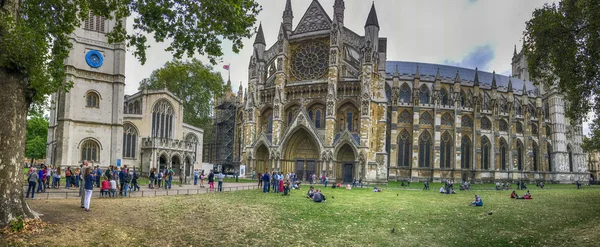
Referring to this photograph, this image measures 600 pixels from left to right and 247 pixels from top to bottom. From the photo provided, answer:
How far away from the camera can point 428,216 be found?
57.9 ft

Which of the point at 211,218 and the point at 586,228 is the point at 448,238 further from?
the point at 211,218

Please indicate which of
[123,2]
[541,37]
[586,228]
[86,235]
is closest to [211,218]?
[86,235]

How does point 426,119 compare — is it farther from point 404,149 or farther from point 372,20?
point 372,20

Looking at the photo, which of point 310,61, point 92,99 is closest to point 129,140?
point 92,99

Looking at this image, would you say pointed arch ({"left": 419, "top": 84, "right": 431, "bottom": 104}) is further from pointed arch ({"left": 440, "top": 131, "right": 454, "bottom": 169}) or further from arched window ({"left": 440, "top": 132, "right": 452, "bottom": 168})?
arched window ({"left": 440, "top": 132, "right": 452, "bottom": 168})

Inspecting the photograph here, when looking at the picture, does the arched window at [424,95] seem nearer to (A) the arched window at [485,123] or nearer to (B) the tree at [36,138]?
(A) the arched window at [485,123]

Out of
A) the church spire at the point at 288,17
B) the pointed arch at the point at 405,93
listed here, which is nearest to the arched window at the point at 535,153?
the pointed arch at the point at 405,93

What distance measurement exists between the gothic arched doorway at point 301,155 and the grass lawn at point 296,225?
83.7ft

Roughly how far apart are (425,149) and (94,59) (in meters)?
42.6

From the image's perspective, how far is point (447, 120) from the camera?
5653 cm

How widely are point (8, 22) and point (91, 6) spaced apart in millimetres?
3765

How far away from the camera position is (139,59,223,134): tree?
54719mm

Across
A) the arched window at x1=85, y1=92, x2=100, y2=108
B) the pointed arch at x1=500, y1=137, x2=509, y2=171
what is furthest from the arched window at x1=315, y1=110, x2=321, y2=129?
the pointed arch at x1=500, y1=137, x2=509, y2=171

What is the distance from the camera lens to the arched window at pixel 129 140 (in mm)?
38950
